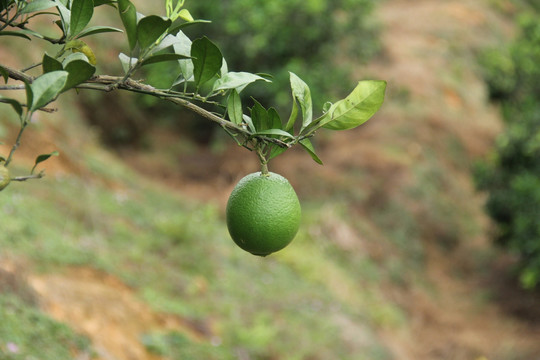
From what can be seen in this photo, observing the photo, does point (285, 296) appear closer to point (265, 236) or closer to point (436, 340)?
point (436, 340)

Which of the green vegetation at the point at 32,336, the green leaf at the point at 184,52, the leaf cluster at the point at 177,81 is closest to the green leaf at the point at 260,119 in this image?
the leaf cluster at the point at 177,81

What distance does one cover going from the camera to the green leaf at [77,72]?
93 centimetres

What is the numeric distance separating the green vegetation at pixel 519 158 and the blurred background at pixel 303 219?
0.08 feet

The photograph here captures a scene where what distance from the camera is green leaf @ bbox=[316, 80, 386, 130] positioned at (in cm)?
101

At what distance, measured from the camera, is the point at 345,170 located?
A: 8289 mm

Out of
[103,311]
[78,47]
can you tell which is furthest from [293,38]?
[78,47]

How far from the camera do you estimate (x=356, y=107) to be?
1.03 meters

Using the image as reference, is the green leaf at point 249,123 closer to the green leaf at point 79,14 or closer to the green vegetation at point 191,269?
the green leaf at point 79,14

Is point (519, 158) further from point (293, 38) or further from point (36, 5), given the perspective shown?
point (36, 5)

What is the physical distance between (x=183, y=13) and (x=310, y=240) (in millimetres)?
5625

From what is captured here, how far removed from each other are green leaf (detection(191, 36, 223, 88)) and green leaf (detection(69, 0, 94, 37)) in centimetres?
20

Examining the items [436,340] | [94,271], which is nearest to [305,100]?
[94,271]

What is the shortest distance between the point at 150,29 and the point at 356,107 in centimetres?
36

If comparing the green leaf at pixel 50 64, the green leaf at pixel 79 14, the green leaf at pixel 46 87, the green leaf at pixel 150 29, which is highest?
the green leaf at pixel 79 14
